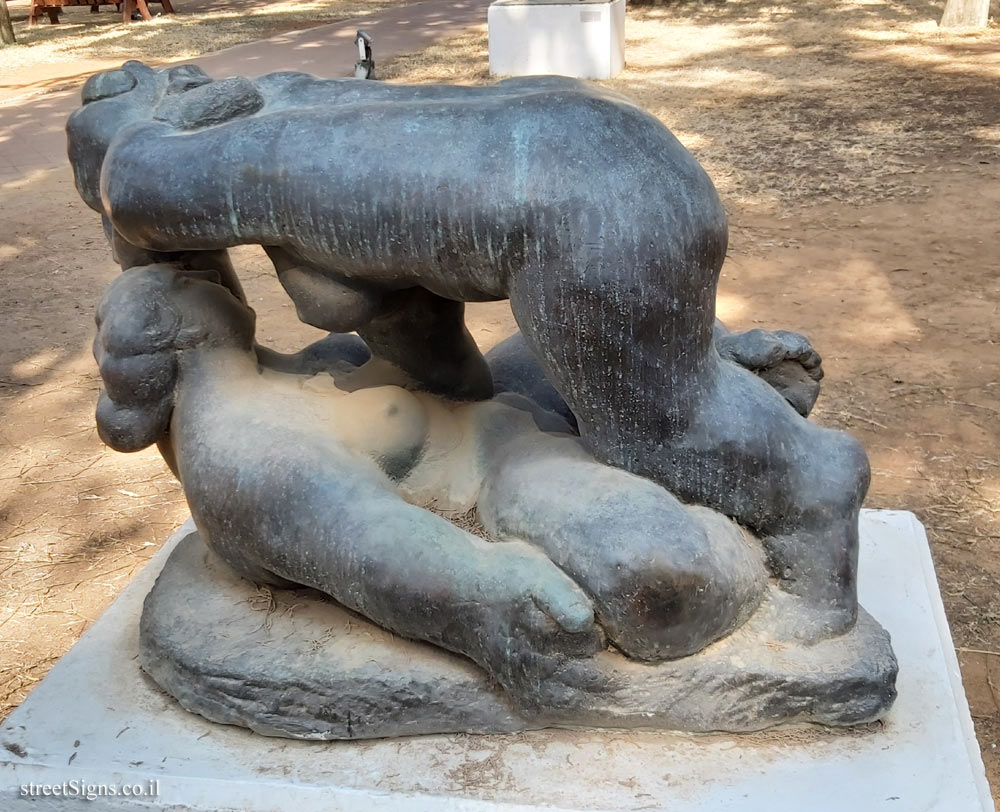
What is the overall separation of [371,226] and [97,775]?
2.88 feet

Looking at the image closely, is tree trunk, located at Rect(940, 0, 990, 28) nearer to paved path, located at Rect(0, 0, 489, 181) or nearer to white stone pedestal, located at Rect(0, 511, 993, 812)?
paved path, located at Rect(0, 0, 489, 181)

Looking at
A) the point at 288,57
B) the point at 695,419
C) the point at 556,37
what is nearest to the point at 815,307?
the point at 695,419

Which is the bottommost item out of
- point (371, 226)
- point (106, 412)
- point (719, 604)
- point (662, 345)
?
point (719, 604)

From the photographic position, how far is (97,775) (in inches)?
61.7

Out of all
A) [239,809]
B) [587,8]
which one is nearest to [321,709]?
[239,809]

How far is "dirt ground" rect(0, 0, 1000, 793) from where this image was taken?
287cm

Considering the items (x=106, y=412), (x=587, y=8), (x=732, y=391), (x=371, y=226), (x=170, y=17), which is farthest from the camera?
(x=170, y=17)

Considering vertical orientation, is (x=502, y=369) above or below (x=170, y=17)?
above

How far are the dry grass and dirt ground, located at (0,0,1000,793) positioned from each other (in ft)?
12.6

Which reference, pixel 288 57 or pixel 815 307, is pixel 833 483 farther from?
pixel 288 57

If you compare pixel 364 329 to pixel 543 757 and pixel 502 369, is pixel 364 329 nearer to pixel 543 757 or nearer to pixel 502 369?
pixel 502 369

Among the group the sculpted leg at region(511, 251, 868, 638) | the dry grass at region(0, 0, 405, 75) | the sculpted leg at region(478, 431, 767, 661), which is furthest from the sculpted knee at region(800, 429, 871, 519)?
the dry grass at region(0, 0, 405, 75)

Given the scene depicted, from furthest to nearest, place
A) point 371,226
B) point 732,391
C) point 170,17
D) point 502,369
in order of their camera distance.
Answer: point 170,17 < point 502,369 < point 732,391 < point 371,226

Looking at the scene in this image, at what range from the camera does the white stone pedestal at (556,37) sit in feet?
26.1
